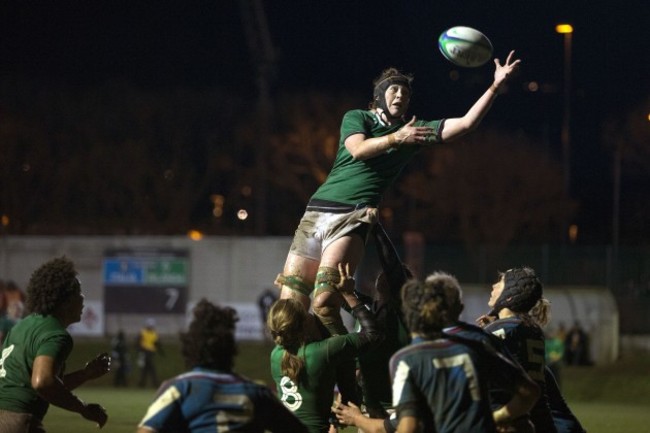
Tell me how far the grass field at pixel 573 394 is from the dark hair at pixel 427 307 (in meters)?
12.3

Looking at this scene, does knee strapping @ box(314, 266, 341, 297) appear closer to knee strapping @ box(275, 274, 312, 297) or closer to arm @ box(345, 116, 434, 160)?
knee strapping @ box(275, 274, 312, 297)

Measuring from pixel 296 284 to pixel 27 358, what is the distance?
7.76 ft

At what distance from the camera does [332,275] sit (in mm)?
8742

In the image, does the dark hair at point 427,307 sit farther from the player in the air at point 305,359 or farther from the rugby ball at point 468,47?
the rugby ball at point 468,47

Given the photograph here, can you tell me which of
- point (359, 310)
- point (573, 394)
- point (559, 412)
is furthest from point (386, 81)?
point (573, 394)

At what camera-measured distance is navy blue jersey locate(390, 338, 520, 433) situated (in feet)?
20.6

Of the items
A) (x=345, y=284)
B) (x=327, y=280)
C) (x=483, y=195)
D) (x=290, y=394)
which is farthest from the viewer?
(x=483, y=195)

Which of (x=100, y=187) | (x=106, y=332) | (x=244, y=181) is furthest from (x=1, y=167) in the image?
(x=106, y=332)

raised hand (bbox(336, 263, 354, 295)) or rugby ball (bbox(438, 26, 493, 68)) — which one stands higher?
rugby ball (bbox(438, 26, 493, 68))

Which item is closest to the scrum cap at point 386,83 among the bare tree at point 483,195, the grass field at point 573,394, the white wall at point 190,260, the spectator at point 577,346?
the grass field at point 573,394

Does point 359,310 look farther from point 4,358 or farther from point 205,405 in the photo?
point 205,405

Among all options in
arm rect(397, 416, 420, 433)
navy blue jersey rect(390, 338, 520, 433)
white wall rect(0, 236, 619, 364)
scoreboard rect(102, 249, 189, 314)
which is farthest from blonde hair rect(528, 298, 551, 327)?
scoreboard rect(102, 249, 189, 314)

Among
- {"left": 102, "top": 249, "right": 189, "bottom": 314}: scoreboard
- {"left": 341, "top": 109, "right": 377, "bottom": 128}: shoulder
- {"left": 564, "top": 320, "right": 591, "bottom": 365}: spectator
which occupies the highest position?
{"left": 341, "top": 109, "right": 377, "bottom": 128}: shoulder

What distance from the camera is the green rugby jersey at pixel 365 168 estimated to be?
8852 mm
